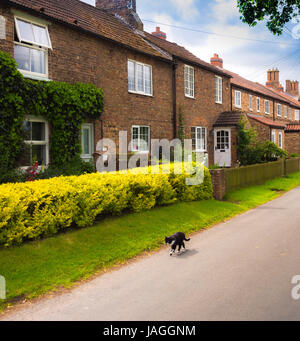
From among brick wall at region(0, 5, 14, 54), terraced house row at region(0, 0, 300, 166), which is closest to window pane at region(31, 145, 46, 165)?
terraced house row at region(0, 0, 300, 166)

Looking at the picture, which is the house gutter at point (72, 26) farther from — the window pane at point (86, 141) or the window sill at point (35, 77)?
the window pane at point (86, 141)

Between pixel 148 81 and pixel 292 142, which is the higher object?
pixel 148 81

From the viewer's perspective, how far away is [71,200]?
7.97m

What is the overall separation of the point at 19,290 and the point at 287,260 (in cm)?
495

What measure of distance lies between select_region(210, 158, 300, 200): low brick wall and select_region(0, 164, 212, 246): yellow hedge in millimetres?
2923

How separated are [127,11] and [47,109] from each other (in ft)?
35.5

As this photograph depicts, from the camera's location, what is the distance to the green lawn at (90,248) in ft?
19.0

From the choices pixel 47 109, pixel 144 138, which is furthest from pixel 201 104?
pixel 47 109

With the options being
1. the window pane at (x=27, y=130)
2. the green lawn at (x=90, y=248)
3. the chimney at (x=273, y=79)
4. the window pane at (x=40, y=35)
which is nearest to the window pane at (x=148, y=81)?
the window pane at (x=40, y=35)

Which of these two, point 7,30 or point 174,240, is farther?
point 7,30

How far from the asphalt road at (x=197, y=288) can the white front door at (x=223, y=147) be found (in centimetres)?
1600

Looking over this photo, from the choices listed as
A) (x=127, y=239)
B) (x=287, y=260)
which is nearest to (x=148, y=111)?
(x=127, y=239)

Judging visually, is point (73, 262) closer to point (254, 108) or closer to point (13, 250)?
point (13, 250)

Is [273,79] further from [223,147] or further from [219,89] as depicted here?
[223,147]
